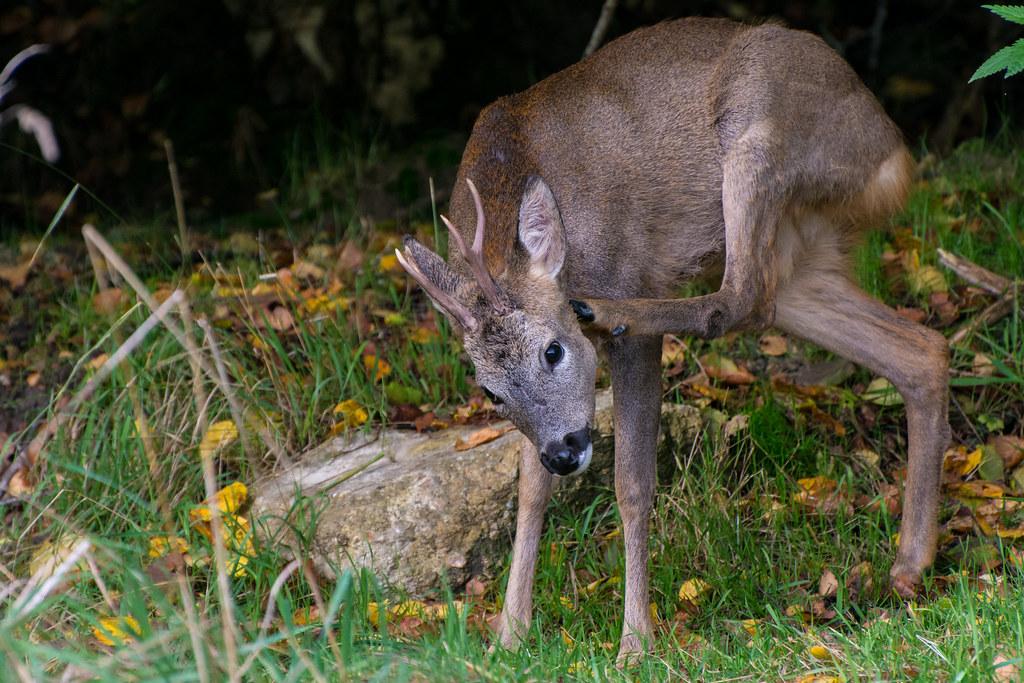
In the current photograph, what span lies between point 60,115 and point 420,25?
245cm

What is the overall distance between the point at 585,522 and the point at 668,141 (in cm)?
149

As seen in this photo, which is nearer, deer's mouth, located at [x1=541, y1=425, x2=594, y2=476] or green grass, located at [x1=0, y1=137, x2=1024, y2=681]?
green grass, located at [x1=0, y1=137, x2=1024, y2=681]

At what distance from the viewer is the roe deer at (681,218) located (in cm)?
438

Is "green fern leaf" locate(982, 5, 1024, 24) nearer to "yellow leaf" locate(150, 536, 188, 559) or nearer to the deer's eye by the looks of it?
the deer's eye

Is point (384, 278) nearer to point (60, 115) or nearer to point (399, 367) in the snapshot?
point (399, 367)

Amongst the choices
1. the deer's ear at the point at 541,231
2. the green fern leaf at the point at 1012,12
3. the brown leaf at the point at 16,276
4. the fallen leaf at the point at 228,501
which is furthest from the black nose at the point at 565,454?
the brown leaf at the point at 16,276

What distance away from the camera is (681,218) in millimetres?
4727

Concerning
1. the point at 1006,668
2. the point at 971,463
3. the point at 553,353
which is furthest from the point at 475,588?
the point at 1006,668

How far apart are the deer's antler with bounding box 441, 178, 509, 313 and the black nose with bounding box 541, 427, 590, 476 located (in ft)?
1.46

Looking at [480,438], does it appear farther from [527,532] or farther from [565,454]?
[565,454]

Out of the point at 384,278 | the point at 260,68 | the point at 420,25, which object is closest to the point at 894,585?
the point at 384,278

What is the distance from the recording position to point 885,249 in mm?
6312

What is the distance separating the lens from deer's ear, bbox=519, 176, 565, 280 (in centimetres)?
420

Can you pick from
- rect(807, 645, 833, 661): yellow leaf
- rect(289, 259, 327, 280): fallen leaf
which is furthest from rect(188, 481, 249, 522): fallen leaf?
rect(807, 645, 833, 661): yellow leaf
